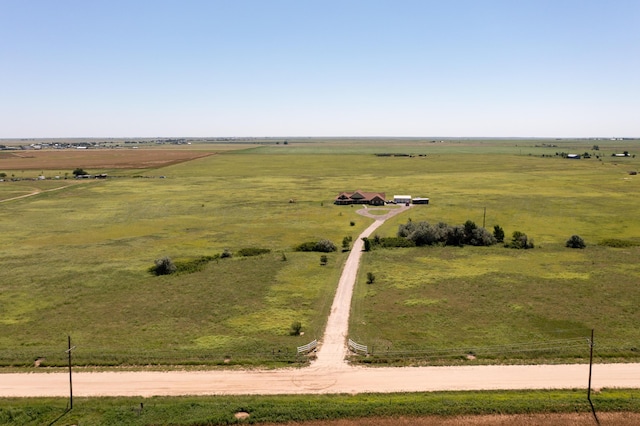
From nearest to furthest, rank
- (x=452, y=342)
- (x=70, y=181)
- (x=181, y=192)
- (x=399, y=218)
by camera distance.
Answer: (x=452, y=342) < (x=399, y=218) < (x=181, y=192) < (x=70, y=181)

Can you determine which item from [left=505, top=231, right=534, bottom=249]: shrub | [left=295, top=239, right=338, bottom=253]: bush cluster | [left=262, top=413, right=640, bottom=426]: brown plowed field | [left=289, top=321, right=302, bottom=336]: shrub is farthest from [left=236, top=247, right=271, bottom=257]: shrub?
[left=262, top=413, right=640, bottom=426]: brown plowed field

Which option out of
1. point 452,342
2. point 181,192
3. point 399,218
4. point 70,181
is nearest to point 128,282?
point 452,342

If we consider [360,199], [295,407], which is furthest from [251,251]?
[360,199]

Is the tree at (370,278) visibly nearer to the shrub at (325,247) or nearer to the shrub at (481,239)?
the shrub at (325,247)

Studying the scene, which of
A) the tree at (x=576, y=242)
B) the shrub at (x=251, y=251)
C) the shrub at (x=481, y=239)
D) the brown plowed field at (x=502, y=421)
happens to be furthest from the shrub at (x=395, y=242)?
the brown plowed field at (x=502, y=421)

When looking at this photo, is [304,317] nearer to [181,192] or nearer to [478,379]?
[478,379]

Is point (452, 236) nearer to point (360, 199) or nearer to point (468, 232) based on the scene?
point (468, 232)
